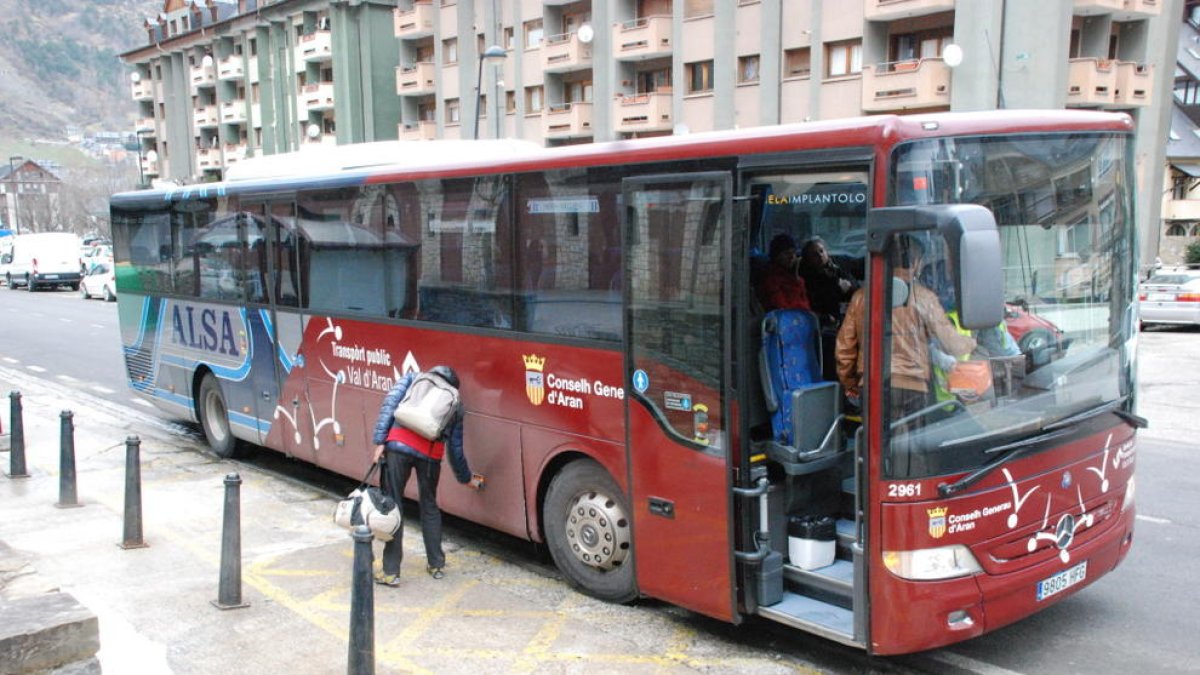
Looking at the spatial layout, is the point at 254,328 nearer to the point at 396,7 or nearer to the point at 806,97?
the point at 806,97

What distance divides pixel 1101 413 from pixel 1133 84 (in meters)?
28.1

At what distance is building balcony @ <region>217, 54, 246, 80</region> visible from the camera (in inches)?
2452

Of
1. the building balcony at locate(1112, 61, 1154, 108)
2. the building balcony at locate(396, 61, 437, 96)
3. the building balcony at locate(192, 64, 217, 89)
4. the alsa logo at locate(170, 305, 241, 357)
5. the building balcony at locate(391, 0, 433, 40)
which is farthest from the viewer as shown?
the building balcony at locate(192, 64, 217, 89)

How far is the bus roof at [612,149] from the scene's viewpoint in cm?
482

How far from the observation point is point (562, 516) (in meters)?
6.85

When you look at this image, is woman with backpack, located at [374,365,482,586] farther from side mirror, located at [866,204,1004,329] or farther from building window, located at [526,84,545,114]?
building window, located at [526,84,545,114]

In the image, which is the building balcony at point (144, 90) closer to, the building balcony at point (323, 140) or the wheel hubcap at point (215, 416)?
the building balcony at point (323, 140)

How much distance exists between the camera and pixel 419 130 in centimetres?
5031

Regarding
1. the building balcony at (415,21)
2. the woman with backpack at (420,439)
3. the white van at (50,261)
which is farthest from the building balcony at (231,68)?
the woman with backpack at (420,439)

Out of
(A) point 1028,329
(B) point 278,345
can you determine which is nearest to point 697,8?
(B) point 278,345

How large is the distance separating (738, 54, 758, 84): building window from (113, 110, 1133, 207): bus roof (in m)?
25.1

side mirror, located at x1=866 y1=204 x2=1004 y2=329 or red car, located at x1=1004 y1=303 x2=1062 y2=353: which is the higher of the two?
side mirror, located at x1=866 y1=204 x2=1004 y2=329

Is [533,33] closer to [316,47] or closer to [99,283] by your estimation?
[316,47]

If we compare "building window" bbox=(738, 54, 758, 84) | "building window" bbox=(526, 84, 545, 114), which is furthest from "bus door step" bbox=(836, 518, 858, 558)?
"building window" bbox=(526, 84, 545, 114)
